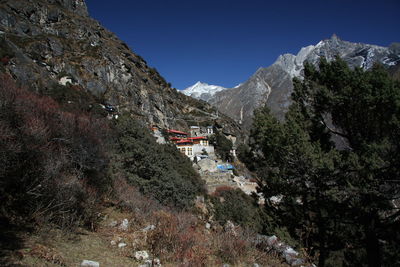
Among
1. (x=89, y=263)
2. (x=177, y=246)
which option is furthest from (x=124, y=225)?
(x=89, y=263)

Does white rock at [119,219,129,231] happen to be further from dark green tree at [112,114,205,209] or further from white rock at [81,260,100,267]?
dark green tree at [112,114,205,209]

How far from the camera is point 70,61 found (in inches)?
1639

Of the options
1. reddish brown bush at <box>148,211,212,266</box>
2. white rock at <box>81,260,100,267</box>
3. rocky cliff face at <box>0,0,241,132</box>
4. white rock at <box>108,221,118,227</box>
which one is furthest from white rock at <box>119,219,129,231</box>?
rocky cliff face at <box>0,0,241,132</box>

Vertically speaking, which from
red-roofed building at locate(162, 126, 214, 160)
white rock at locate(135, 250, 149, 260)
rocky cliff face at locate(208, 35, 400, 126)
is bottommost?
white rock at locate(135, 250, 149, 260)

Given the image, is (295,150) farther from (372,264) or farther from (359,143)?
(372,264)

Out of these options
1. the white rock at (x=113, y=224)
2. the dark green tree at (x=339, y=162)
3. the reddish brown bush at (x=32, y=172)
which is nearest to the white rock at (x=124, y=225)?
the white rock at (x=113, y=224)

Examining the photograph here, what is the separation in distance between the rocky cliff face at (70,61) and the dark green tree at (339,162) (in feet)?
95.2

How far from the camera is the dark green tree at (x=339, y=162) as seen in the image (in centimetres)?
570

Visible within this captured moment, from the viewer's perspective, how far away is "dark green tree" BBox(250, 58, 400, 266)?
5699 millimetres

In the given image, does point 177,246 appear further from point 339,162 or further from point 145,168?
point 145,168

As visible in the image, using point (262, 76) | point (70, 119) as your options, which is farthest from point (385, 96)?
A: point (262, 76)

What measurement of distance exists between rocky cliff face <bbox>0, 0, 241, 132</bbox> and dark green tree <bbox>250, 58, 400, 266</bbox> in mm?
29030

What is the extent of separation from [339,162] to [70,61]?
1879 inches

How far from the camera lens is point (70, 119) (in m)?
7.08
